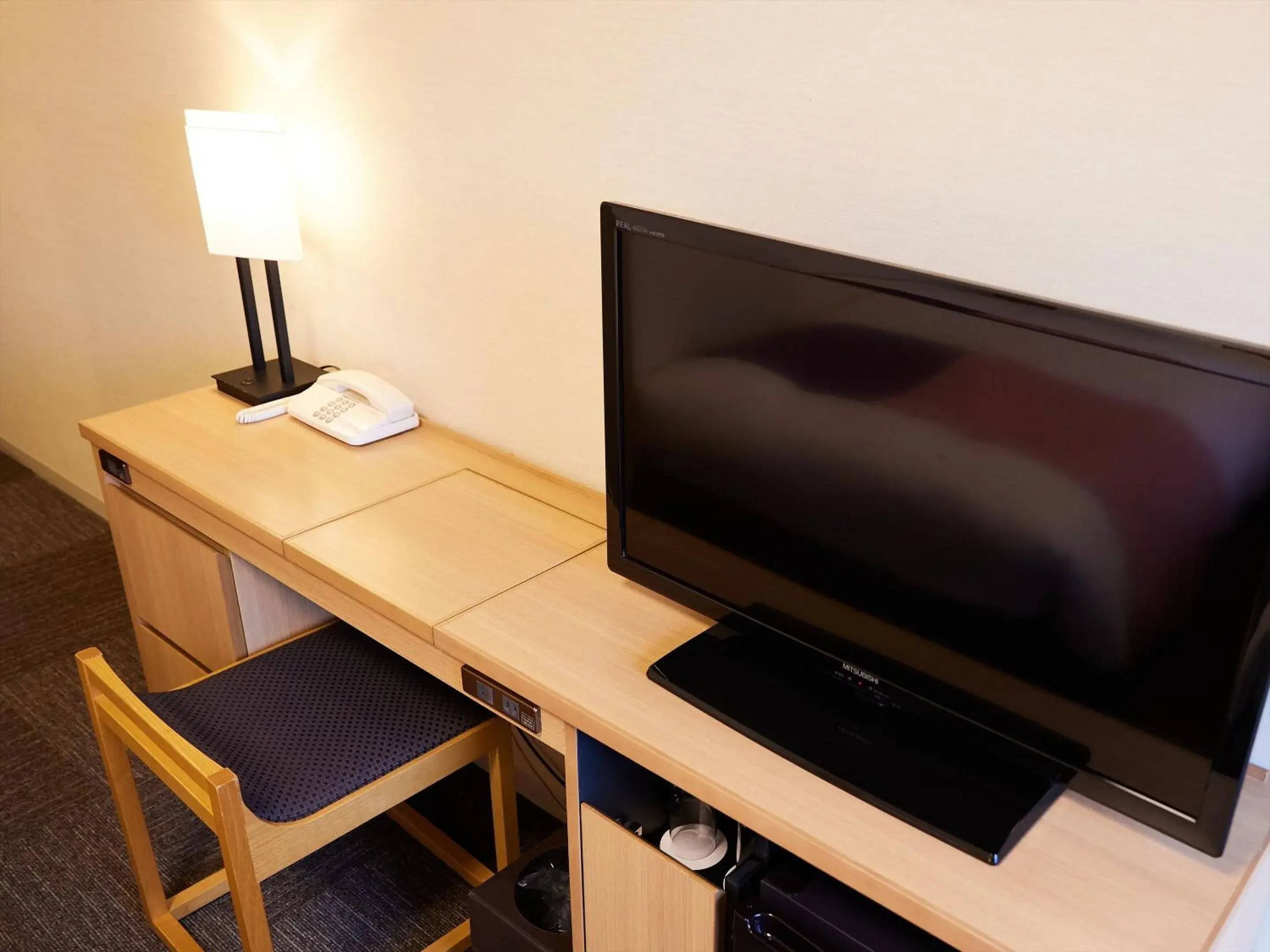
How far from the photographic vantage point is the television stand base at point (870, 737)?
3.78 feet

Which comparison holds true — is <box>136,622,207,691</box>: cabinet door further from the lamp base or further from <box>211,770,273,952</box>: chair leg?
<box>211,770,273,952</box>: chair leg

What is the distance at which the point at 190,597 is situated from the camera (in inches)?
81.0

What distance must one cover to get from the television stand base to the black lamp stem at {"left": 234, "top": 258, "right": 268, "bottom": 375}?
4.11ft

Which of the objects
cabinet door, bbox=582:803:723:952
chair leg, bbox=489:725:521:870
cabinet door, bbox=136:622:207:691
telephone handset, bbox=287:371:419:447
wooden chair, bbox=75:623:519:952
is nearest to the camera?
cabinet door, bbox=582:803:723:952

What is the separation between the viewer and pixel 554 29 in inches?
64.5

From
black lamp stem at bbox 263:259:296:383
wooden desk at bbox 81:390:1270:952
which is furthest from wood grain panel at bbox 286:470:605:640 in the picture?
black lamp stem at bbox 263:259:296:383

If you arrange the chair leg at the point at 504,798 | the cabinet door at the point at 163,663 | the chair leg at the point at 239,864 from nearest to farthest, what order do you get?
the chair leg at the point at 239,864, the chair leg at the point at 504,798, the cabinet door at the point at 163,663

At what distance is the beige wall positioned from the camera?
1.14m

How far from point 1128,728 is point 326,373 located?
5.46 feet

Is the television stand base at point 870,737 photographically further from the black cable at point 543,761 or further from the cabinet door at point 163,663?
the cabinet door at point 163,663

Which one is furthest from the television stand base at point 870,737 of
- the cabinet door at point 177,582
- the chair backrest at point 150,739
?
the cabinet door at point 177,582

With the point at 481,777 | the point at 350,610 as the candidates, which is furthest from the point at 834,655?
the point at 481,777

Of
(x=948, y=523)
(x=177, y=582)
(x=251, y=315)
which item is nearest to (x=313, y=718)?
(x=177, y=582)

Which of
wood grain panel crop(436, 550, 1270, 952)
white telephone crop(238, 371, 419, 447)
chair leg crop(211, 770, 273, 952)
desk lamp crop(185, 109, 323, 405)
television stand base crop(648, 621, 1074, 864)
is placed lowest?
chair leg crop(211, 770, 273, 952)
